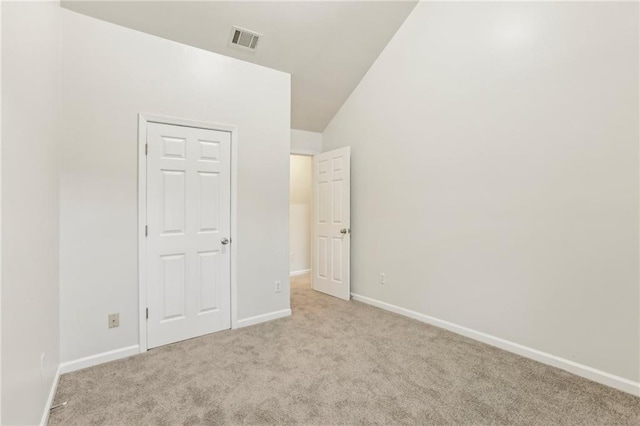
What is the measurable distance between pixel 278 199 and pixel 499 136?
7.14ft

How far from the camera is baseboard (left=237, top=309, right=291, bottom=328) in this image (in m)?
3.17

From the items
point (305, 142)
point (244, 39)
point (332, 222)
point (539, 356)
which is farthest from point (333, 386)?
point (305, 142)

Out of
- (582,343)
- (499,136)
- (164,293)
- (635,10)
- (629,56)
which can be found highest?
(635,10)

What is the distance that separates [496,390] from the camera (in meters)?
2.06

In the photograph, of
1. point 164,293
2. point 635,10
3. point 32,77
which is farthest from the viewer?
point 164,293

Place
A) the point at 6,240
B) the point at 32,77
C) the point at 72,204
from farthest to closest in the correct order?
1. the point at 72,204
2. the point at 32,77
3. the point at 6,240

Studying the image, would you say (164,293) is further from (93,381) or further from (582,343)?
(582,343)

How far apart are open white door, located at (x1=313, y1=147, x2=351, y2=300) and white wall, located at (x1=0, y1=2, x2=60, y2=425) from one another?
286 centimetres

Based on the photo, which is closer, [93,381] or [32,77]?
[32,77]

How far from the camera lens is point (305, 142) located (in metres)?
4.63

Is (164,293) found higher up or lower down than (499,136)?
lower down

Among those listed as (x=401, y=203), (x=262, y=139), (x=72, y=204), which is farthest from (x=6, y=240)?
(x=401, y=203)

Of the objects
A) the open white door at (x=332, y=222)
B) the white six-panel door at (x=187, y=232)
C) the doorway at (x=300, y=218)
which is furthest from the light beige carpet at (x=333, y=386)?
the doorway at (x=300, y=218)

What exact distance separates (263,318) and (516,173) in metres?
2.73
